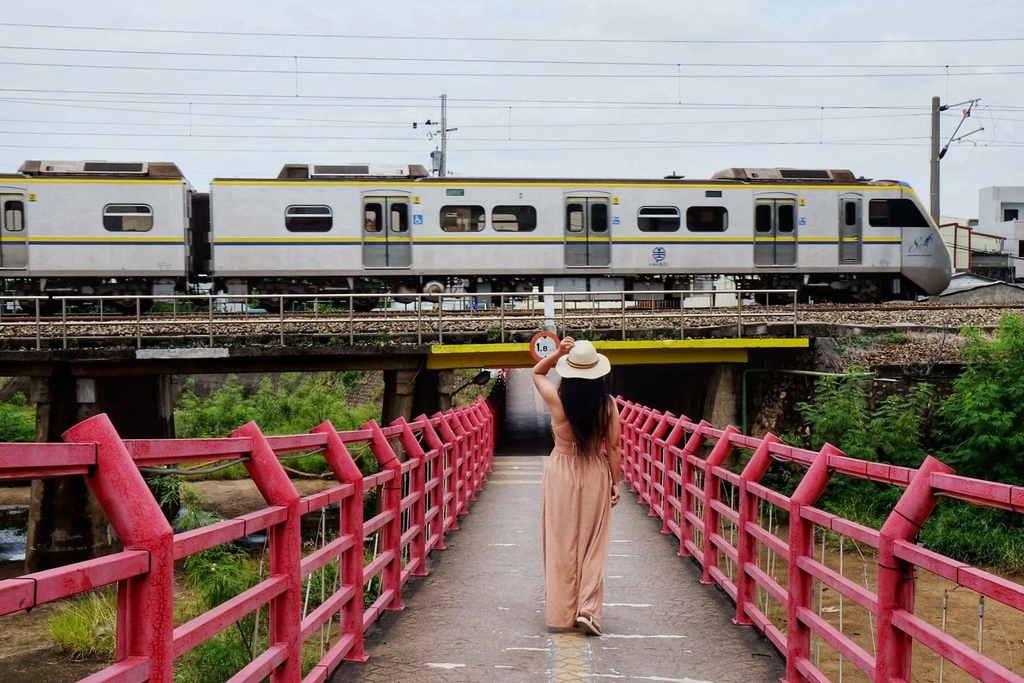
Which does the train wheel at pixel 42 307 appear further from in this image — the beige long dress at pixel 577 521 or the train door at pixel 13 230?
the beige long dress at pixel 577 521

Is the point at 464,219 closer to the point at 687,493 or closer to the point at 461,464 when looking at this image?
the point at 461,464

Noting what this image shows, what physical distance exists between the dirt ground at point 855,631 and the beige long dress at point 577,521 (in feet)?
7.15

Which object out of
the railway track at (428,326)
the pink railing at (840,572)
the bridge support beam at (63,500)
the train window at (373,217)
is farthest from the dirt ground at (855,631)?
the train window at (373,217)

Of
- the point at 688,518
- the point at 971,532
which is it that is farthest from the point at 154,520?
the point at 971,532

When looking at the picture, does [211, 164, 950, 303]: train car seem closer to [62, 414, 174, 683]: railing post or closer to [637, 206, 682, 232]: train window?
Result: [637, 206, 682, 232]: train window

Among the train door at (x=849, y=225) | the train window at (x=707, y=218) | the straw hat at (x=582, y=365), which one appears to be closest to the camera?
the straw hat at (x=582, y=365)

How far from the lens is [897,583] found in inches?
159

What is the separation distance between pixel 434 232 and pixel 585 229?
3.27 meters

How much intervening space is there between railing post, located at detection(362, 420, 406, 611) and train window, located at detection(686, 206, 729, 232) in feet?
57.1

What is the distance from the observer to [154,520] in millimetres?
3033

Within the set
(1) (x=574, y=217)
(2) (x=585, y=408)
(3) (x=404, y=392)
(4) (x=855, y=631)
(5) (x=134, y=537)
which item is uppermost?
(1) (x=574, y=217)

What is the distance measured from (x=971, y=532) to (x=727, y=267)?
10.3 m

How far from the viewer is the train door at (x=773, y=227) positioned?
2389 cm

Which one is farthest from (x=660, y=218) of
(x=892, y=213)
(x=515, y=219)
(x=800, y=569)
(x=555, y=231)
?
(x=800, y=569)
